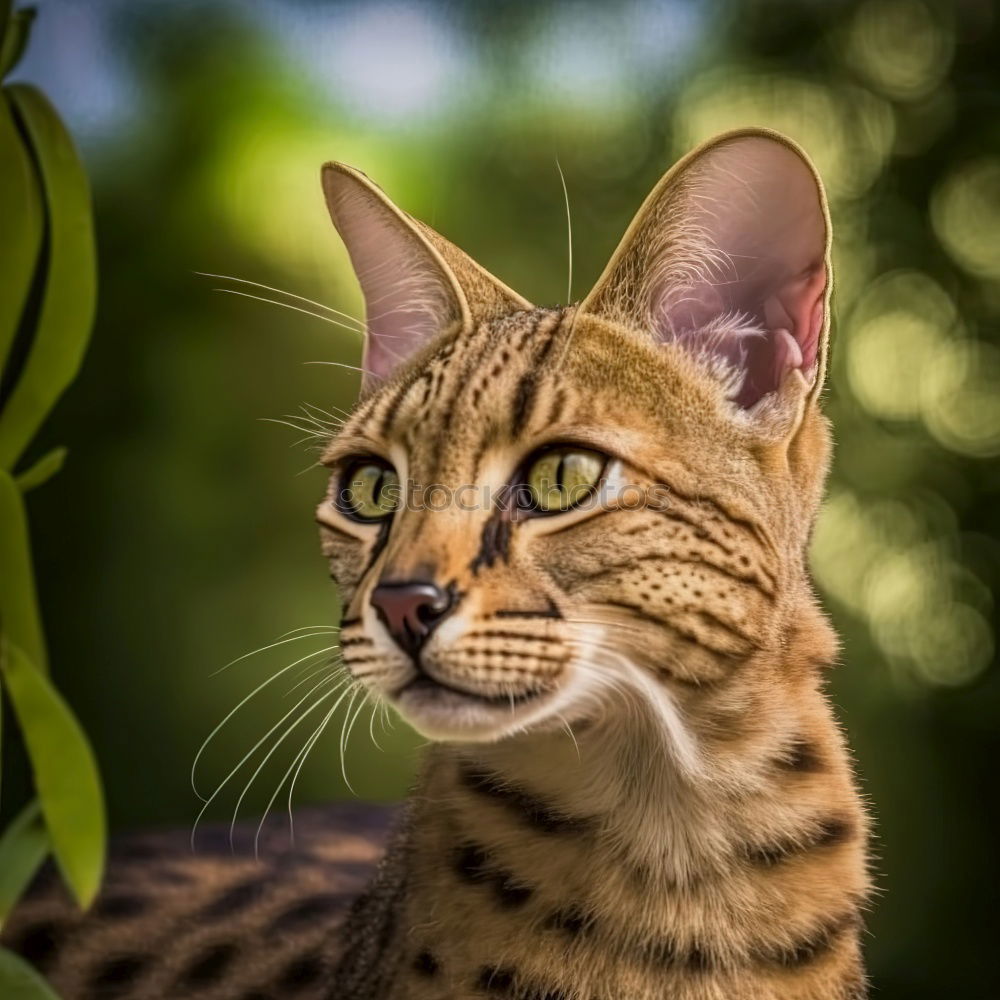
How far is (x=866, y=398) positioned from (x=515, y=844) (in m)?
0.83

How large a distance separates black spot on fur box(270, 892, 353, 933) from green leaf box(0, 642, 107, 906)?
48 cm

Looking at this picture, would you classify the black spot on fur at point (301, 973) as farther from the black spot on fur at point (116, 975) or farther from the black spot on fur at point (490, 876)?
the black spot on fur at point (490, 876)

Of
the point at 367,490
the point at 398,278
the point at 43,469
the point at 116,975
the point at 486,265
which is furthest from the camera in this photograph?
the point at 486,265

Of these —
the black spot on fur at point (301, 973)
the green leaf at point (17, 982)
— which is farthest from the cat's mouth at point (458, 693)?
the black spot on fur at point (301, 973)

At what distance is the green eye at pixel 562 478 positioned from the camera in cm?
106

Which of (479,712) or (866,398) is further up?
(866,398)

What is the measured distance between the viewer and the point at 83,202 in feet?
3.37

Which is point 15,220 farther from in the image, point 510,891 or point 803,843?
point 803,843

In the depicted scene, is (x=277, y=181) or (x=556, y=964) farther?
(x=277, y=181)

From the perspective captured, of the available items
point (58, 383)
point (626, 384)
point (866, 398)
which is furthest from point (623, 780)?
point (866, 398)

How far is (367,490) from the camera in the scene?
3.83 feet

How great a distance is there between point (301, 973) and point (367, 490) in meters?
0.53

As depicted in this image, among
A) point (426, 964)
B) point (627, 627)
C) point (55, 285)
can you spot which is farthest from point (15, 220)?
point (426, 964)

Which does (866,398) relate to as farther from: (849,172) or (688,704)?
(688,704)
